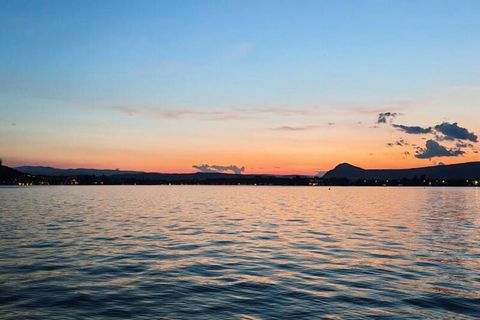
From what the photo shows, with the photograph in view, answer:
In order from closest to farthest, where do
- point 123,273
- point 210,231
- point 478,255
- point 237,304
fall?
point 237,304
point 123,273
point 478,255
point 210,231

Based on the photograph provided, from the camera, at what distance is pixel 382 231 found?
166 feet

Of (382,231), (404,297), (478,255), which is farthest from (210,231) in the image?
(404,297)

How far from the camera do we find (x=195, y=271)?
26.5 metres

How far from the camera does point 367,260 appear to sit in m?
30.7

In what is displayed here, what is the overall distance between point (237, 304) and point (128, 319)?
4.94m

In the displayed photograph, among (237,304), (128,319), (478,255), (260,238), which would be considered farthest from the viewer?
(260,238)

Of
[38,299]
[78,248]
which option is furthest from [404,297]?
[78,248]

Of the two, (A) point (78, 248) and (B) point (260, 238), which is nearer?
(A) point (78, 248)

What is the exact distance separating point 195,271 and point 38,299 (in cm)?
942

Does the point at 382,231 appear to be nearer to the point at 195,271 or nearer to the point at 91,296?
the point at 195,271

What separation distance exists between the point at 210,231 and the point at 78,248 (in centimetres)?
1689

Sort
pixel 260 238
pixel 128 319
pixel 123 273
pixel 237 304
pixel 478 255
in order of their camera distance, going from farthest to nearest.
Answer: pixel 260 238, pixel 478 255, pixel 123 273, pixel 237 304, pixel 128 319

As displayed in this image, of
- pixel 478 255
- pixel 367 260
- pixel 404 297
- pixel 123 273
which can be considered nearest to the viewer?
pixel 404 297

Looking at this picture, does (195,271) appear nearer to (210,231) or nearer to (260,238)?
(260,238)
